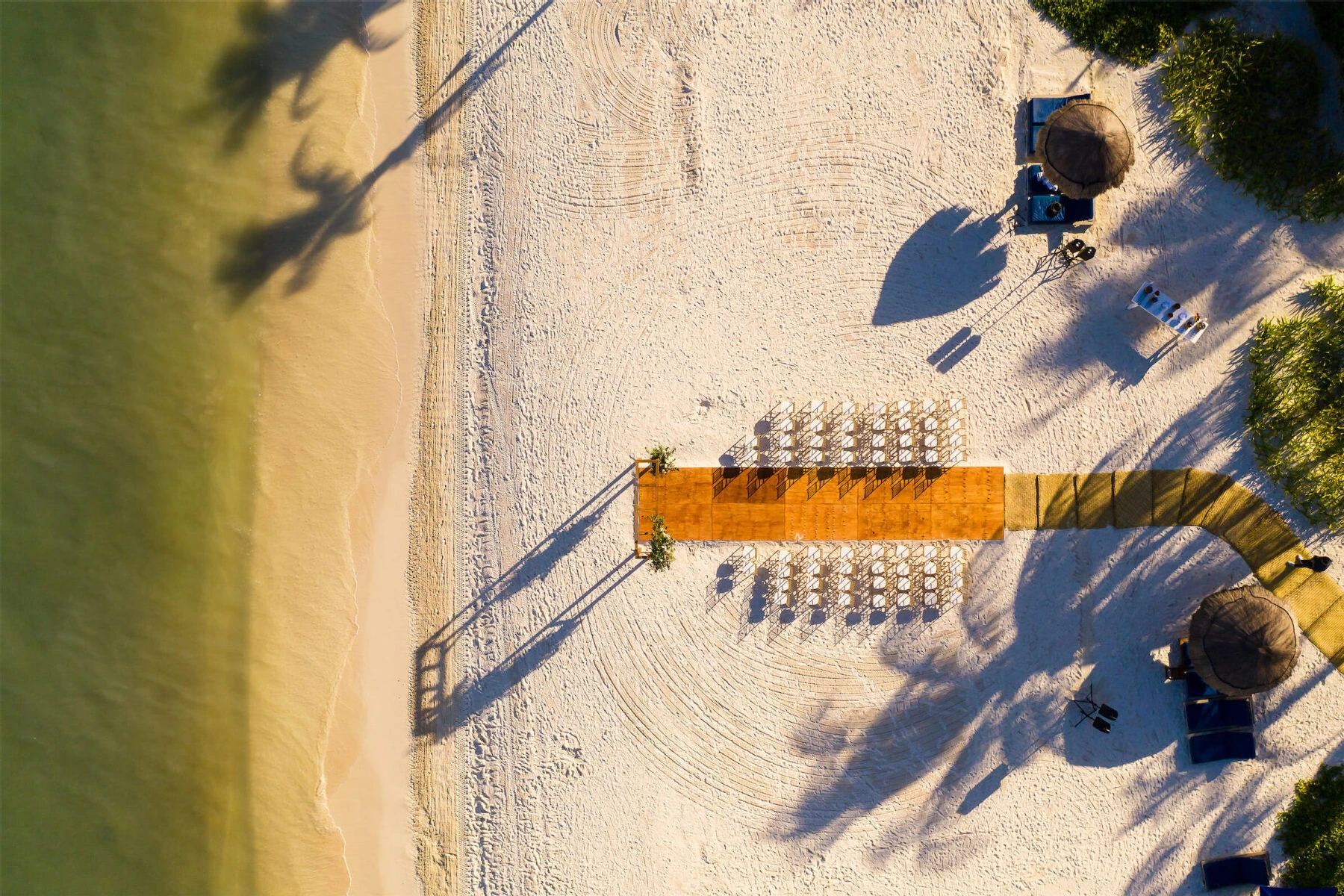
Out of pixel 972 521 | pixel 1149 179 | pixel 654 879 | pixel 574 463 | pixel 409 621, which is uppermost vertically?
pixel 1149 179

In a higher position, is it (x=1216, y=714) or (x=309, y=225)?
(x=309, y=225)

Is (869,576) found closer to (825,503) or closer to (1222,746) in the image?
(825,503)

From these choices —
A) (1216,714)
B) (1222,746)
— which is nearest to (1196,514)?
(1216,714)

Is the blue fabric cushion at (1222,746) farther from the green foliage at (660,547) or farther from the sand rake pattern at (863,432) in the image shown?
the green foliage at (660,547)

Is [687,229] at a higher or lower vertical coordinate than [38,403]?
higher

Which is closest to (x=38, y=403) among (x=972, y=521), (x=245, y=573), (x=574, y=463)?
(x=245, y=573)

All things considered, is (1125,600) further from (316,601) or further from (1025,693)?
(316,601)

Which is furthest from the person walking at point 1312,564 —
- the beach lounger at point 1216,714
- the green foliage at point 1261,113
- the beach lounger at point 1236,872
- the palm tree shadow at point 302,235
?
the palm tree shadow at point 302,235

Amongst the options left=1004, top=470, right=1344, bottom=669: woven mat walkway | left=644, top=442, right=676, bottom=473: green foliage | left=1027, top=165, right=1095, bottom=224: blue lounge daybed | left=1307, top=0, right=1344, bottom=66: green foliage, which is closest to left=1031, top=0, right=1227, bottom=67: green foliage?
left=1307, top=0, right=1344, bottom=66: green foliage
